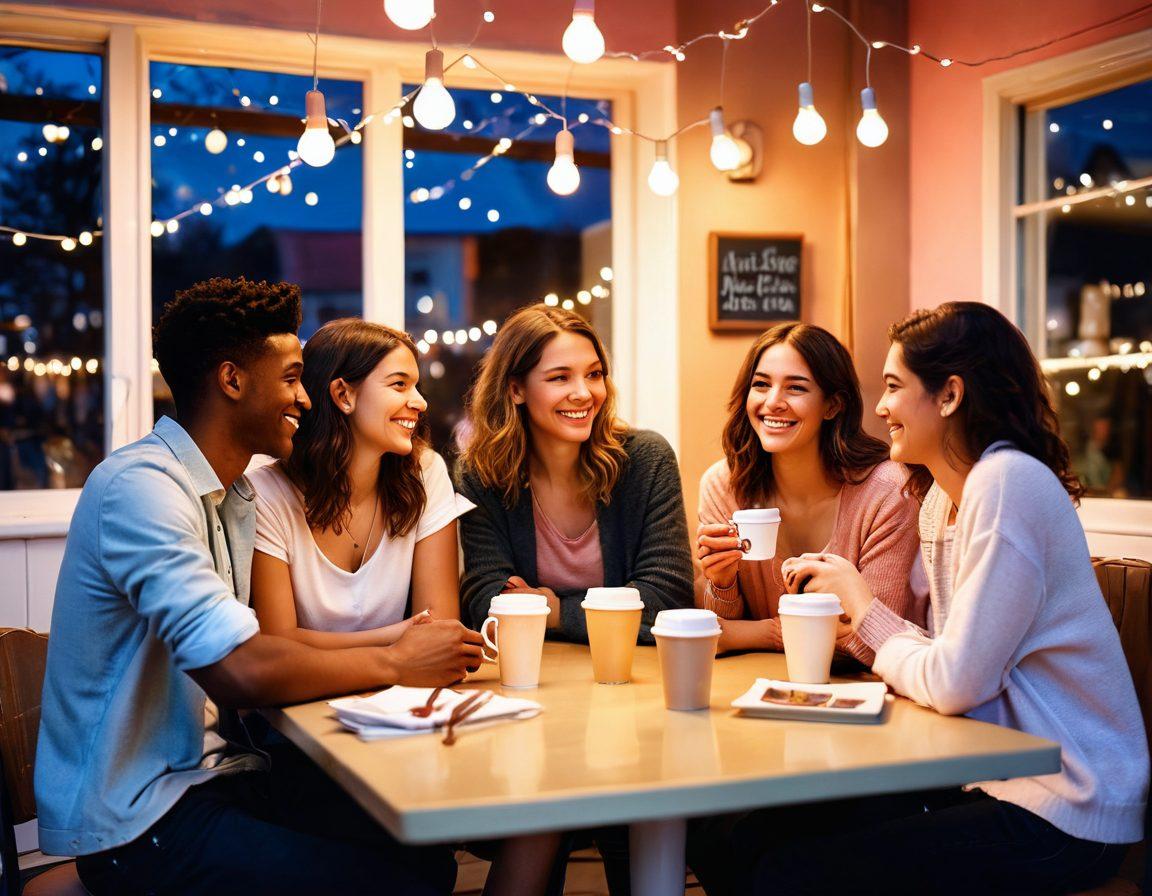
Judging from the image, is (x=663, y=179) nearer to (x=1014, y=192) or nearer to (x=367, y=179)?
(x=367, y=179)

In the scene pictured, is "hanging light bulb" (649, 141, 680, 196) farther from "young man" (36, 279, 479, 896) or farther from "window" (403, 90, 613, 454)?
"young man" (36, 279, 479, 896)

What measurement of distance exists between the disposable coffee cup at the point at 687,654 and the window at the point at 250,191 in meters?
2.36

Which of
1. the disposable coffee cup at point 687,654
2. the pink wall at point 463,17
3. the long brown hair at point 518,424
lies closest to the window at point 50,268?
the pink wall at point 463,17

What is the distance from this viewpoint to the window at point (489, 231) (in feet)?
13.2

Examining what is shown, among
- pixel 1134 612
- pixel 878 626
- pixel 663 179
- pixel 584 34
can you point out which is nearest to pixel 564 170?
pixel 663 179

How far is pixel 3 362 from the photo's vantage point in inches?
139

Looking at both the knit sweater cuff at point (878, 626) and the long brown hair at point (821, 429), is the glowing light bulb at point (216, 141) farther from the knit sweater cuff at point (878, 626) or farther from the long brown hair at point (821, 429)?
the knit sweater cuff at point (878, 626)

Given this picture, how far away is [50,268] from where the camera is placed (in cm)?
359

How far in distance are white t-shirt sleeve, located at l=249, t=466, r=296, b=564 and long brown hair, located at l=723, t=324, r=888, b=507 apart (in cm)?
98

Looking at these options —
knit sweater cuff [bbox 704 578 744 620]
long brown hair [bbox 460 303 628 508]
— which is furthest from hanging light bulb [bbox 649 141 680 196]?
knit sweater cuff [bbox 704 578 744 620]

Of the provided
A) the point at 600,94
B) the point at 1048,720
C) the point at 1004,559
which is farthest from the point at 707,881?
the point at 600,94

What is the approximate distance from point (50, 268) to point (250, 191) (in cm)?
65

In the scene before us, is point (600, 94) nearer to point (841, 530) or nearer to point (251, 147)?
point (251, 147)

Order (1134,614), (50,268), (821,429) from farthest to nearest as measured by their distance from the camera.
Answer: (50,268) < (821,429) < (1134,614)
